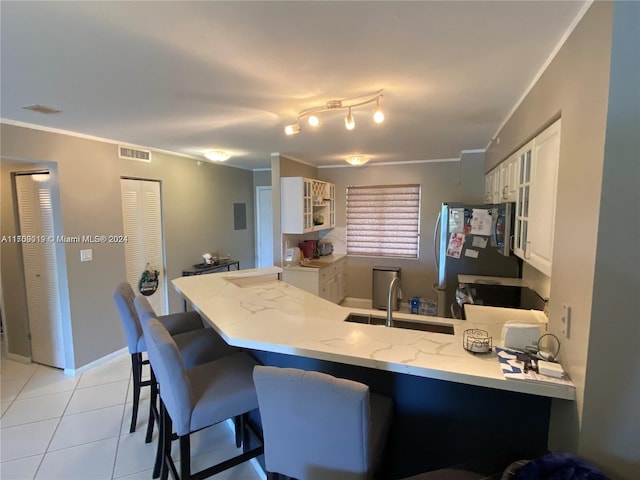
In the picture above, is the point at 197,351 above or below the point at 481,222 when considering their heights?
below

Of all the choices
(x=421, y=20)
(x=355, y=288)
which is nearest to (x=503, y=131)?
(x=421, y=20)

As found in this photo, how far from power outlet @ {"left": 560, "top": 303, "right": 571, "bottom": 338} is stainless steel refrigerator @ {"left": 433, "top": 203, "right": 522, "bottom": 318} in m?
1.66

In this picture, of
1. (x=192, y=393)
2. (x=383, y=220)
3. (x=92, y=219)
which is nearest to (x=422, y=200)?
(x=383, y=220)

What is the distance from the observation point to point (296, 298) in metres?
2.41

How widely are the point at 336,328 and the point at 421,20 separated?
4.64 ft

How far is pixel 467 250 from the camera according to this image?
328cm

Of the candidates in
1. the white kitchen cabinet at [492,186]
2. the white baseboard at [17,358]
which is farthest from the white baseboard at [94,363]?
the white kitchen cabinet at [492,186]

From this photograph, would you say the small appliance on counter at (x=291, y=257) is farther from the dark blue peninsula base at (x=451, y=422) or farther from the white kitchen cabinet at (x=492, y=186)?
the dark blue peninsula base at (x=451, y=422)

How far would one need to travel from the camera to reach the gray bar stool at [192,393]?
→ 1.48m

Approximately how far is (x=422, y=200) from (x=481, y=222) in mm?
2342

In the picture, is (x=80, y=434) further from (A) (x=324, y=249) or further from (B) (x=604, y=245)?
(A) (x=324, y=249)

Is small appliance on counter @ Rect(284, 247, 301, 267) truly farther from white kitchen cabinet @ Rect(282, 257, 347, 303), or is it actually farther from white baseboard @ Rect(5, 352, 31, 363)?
white baseboard @ Rect(5, 352, 31, 363)

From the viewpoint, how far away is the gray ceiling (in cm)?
124

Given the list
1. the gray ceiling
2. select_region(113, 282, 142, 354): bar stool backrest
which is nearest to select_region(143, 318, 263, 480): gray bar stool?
select_region(113, 282, 142, 354): bar stool backrest
